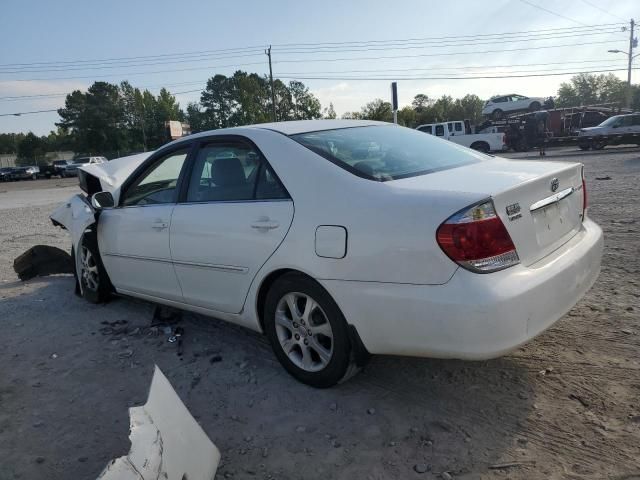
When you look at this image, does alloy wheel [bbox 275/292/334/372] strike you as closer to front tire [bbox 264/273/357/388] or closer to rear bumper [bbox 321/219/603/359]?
front tire [bbox 264/273/357/388]

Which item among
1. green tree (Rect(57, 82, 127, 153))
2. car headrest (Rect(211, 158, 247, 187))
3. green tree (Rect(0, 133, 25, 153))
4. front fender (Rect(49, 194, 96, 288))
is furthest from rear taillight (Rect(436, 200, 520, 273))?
green tree (Rect(0, 133, 25, 153))

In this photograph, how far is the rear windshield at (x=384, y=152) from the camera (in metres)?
2.99

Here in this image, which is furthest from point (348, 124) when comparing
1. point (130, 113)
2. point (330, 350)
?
point (130, 113)

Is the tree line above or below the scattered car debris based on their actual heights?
above

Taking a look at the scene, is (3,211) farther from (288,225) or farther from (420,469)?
(420,469)

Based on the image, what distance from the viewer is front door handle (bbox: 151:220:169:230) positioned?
12.7ft

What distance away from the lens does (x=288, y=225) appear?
9.78ft

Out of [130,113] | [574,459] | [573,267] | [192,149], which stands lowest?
[574,459]

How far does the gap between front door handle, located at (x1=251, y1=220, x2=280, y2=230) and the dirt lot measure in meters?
1.00

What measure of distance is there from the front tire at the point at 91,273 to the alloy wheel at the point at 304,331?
8.01 ft

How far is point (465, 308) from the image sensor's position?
237 centimetres

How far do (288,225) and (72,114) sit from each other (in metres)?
90.4

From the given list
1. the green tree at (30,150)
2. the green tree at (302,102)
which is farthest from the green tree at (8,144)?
the green tree at (302,102)

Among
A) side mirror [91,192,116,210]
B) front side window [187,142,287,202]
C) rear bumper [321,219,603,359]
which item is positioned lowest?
rear bumper [321,219,603,359]
